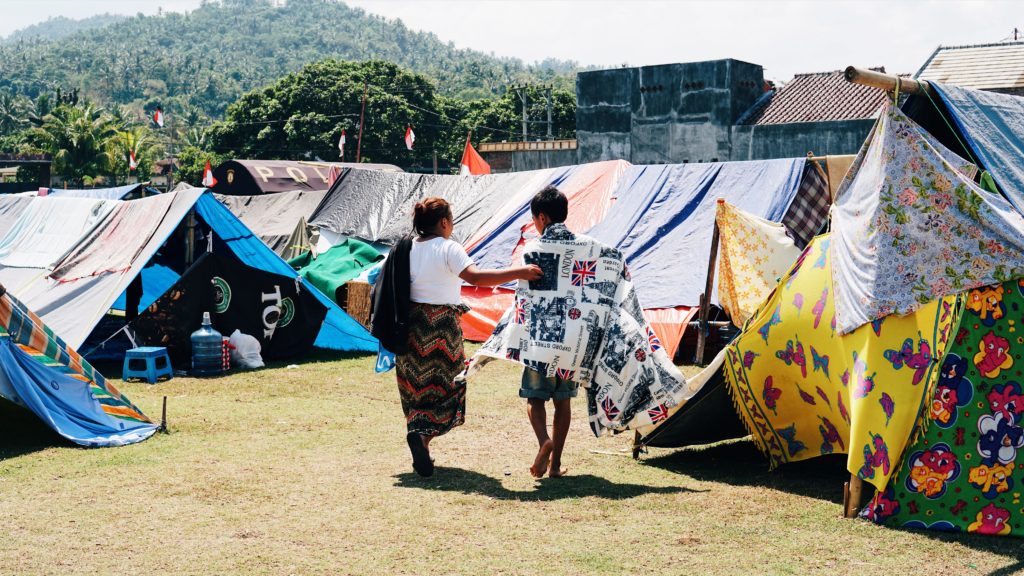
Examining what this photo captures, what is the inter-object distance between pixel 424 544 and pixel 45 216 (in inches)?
402

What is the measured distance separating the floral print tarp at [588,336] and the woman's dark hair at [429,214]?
1.90 feet

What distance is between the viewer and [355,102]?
194ft

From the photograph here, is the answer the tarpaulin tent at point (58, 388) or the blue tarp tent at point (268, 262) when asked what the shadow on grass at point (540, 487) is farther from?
the blue tarp tent at point (268, 262)

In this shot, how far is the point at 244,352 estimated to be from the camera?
10.7 m

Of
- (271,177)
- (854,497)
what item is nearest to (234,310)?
(854,497)

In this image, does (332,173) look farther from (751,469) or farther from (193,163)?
(193,163)

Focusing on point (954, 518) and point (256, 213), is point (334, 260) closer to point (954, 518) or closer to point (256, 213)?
point (256, 213)

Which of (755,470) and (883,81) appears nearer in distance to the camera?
(883,81)

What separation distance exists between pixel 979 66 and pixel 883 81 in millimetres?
22875

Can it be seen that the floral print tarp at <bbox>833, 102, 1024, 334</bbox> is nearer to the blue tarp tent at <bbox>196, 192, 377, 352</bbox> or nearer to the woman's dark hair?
the woman's dark hair

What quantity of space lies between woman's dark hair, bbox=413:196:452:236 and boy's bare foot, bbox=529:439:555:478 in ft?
4.57

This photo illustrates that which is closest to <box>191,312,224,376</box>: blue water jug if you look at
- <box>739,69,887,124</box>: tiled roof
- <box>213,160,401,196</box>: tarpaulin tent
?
<box>213,160,401,196</box>: tarpaulin tent

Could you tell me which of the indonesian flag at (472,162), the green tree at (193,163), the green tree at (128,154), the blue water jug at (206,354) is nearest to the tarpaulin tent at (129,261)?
the blue water jug at (206,354)

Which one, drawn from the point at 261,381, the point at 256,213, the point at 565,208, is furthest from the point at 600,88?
the point at 565,208
